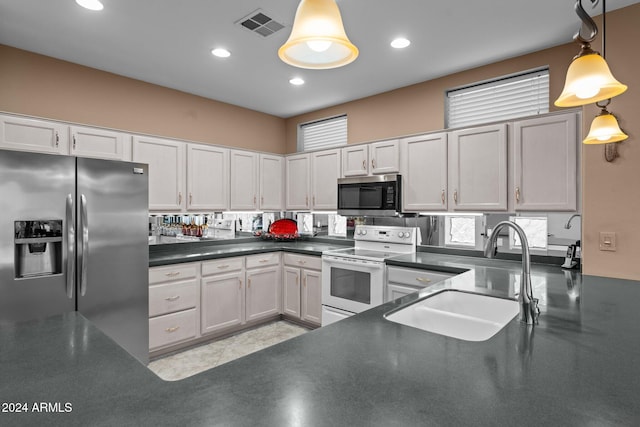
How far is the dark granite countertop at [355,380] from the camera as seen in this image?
0.70m

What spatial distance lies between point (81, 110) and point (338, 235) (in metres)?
3.09

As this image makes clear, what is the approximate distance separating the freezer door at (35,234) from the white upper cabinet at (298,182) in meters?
2.60

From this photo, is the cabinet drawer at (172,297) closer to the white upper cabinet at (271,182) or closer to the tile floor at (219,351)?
the tile floor at (219,351)

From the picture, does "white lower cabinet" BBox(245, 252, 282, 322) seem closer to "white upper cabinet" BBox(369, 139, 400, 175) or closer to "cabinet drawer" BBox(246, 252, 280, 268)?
"cabinet drawer" BBox(246, 252, 280, 268)

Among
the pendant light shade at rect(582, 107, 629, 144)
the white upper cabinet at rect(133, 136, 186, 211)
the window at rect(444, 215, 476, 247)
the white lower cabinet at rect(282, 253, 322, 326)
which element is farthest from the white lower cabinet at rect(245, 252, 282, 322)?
the pendant light shade at rect(582, 107, 629, 144)

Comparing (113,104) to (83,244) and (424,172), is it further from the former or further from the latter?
(424,172)

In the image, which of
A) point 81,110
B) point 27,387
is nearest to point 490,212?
point 27,387

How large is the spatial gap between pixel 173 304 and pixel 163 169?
137 cm

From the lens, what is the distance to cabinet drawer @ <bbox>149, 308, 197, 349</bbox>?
3.11 metres

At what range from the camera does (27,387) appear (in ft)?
2.69

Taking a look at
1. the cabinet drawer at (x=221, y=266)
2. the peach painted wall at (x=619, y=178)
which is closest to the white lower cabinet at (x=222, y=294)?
the cabinet drawer at (x=221, y=266)

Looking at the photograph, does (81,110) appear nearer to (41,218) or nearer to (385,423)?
(41,218)

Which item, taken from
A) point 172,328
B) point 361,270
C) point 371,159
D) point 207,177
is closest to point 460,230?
point 361,270

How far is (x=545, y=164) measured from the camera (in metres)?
2.72
